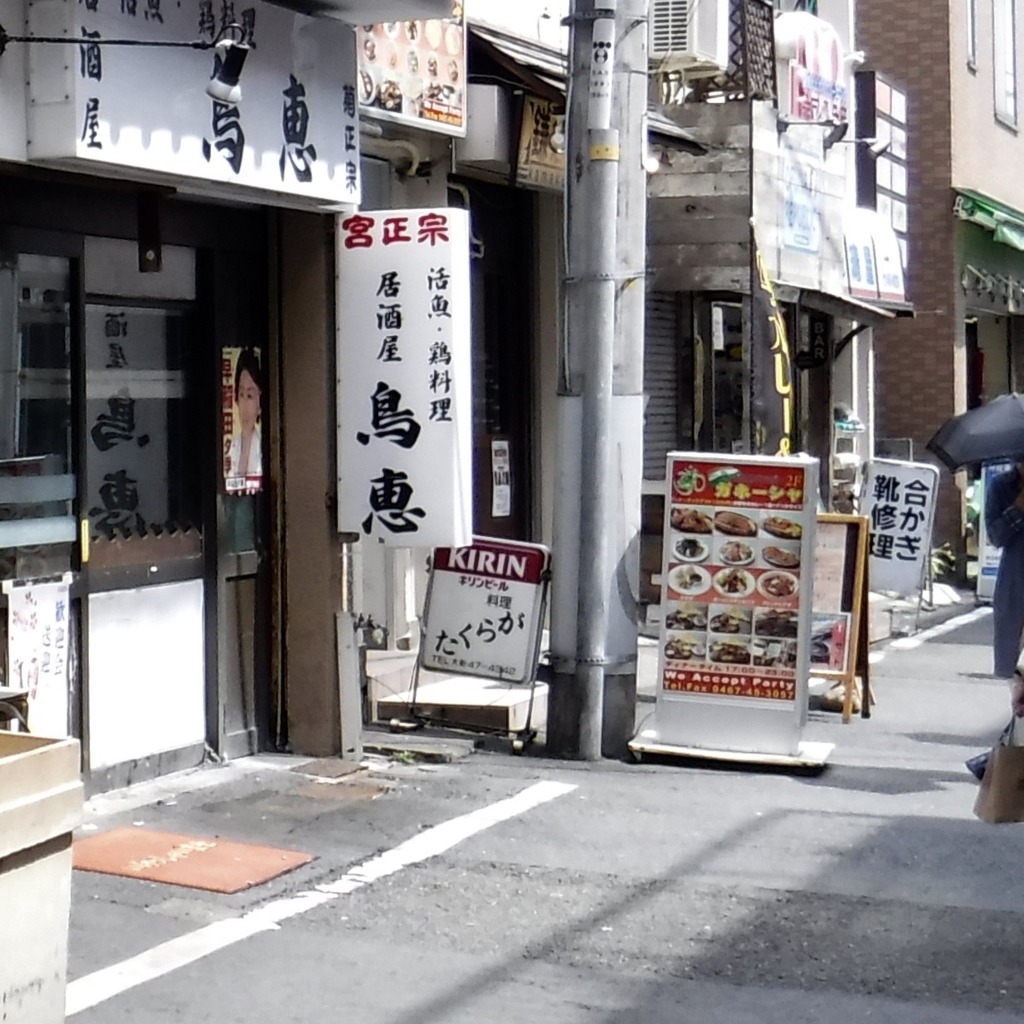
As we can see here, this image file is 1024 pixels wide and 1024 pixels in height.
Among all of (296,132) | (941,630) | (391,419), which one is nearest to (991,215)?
(941,630)

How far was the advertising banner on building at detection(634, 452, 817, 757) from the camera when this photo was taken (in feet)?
30.2

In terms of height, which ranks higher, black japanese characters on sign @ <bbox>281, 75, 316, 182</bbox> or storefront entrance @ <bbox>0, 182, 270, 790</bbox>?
black japanese characters on sign @ <bbox>281, 75, 316, 182</bbox>

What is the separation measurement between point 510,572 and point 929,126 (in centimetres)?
1358

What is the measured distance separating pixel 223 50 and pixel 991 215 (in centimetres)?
1583

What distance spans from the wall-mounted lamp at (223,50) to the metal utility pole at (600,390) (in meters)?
2.17

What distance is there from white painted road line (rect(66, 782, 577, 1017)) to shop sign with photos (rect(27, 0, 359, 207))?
2996 millimetres

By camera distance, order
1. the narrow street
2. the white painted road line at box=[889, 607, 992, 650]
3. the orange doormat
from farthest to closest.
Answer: the white painted road line at box=[889, 607, 992, 650], the orange doormat, the narrow street

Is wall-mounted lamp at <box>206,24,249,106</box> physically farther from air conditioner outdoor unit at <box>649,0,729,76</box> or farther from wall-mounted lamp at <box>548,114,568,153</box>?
air conditioner outdoor unit at <box>649,0,729,76</box>

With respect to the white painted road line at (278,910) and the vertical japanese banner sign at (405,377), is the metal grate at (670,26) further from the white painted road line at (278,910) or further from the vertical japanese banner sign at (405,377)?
the white painted road line at (278,910)

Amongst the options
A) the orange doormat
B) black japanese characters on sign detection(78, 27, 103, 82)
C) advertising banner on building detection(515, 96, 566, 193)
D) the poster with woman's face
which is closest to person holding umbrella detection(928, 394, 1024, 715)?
the orange doormat

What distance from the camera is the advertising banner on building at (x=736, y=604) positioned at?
9.20 metres

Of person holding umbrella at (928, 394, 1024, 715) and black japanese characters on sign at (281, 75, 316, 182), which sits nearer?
person holding umbrella at (928, 394, 1024, 715)

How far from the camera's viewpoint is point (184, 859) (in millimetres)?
7270

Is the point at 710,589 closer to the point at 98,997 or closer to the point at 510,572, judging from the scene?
the point at 510,572
